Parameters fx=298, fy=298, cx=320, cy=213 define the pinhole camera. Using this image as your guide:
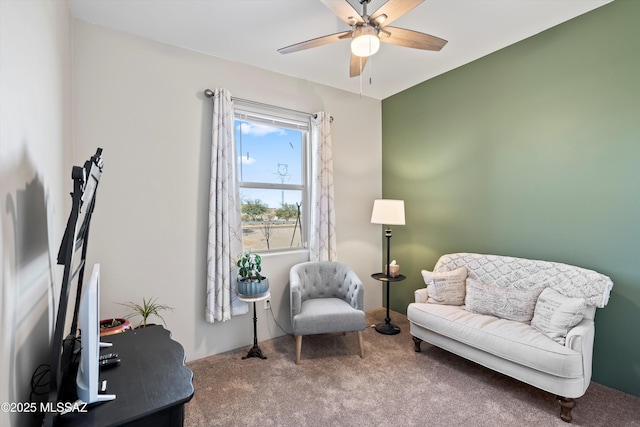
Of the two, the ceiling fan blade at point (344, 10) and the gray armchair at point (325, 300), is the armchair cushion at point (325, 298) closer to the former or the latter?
the gray armchair at point (325, 300)

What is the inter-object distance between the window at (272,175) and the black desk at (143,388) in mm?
1799

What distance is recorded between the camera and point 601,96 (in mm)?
2301

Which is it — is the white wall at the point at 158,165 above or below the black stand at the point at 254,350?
above

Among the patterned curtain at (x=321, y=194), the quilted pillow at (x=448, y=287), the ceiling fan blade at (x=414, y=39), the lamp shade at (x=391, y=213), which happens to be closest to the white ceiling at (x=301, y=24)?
the ceiling fan blade at (x=414, y=39)

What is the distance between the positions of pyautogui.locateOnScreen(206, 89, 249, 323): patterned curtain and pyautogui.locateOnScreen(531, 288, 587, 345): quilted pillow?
101 inches

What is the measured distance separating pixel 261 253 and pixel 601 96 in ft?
10.6

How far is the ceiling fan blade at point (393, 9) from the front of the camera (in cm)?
172

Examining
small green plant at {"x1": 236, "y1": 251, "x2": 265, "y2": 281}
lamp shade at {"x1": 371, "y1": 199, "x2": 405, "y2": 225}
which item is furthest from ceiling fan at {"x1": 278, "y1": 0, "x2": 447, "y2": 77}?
small green plant at {"x1": 236, "y1": 251, "x2": 265, "y2": 281}

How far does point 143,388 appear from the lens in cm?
110

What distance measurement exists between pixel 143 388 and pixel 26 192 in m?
0.83

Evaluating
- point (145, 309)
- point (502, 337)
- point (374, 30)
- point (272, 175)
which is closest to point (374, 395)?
point (502, 337)

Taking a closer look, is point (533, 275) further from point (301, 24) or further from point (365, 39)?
point (301, 24)

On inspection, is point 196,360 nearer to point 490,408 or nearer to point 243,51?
point 490,408

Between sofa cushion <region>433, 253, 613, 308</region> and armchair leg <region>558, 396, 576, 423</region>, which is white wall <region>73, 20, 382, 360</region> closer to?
sofa cushion <region>433, 253, 613, 308</region>
